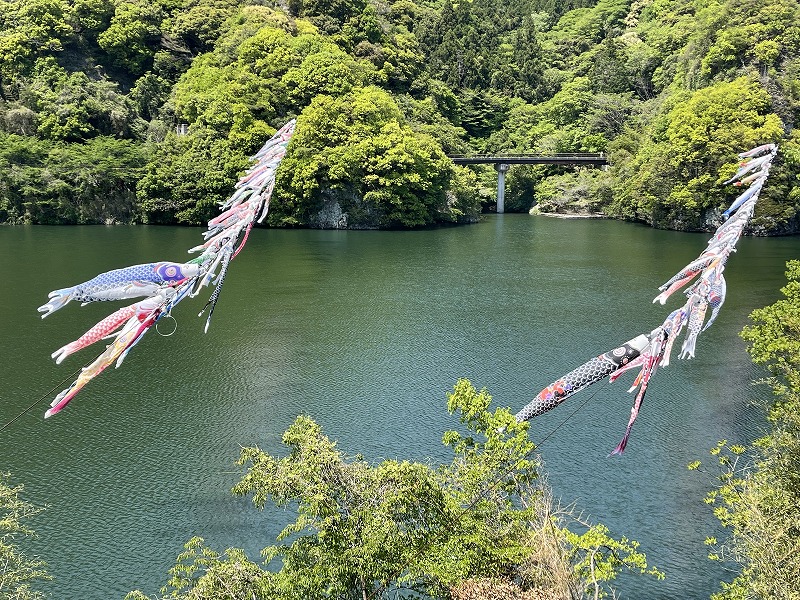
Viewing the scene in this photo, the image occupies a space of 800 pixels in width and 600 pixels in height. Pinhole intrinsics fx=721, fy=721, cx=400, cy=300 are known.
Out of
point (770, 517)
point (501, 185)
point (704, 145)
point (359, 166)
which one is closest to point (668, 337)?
point (770, 517)

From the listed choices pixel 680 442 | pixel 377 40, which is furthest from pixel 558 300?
pixel 377 40

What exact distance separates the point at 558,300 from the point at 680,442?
51.7 ft

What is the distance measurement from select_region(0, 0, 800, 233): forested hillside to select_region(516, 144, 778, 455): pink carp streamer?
4309 centimetres

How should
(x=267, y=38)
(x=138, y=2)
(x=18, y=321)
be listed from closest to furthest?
(x=18, y=321)
(x=267, y=38)
(x=138, y=2)

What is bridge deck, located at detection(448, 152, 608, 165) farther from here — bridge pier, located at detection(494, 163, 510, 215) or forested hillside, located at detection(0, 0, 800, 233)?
forested hillside, located at detection(0, 0, 800, 233)

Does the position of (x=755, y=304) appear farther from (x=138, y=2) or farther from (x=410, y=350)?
(x=138, y=2)

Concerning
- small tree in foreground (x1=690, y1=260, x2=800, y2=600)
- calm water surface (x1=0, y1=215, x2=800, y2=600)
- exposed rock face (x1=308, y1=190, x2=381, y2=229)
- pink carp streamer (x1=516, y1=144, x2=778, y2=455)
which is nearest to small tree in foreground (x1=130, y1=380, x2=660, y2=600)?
pink carp streamer (x1=516, y1=144, x2=778, y2=455)

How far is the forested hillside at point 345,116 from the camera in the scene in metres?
56.3

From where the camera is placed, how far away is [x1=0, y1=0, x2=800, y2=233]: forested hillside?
5628 centimetres

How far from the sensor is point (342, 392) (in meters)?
23.3

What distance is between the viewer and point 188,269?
11.5 metres

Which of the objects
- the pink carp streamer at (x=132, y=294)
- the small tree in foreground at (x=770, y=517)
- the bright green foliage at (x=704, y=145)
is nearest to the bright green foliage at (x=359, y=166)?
the bright green foliage at (x=704, y=145)

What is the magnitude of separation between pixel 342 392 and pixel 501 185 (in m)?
55.1

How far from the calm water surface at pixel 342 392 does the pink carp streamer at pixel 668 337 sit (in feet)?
16.0
